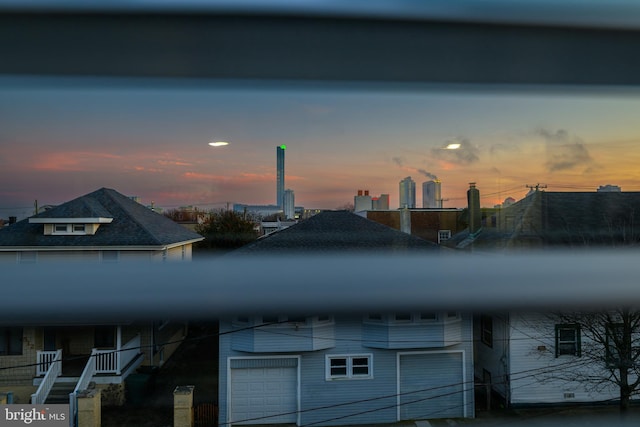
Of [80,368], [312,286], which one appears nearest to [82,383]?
[80,368]

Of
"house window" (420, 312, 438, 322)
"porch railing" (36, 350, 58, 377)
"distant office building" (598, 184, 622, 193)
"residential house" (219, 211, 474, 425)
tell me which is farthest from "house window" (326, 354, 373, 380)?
"distant office building" (598, 184, 622, 193)

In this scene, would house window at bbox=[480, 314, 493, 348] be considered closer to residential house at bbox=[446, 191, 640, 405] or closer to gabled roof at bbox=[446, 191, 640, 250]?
residential house at bbox=[446, 191, 640, 405]

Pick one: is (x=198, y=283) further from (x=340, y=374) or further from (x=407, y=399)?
(x=407, y=399)

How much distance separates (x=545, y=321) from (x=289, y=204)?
1.63ft

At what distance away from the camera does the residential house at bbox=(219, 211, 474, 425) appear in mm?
896

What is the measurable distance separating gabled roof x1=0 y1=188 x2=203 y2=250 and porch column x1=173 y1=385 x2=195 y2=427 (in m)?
0.25

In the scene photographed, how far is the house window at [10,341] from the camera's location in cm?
83

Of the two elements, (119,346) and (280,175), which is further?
(280,175)

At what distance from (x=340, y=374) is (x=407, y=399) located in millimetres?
128

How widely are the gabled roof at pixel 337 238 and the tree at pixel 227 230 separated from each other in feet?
0.07

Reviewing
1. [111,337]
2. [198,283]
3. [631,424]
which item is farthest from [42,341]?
[631,424]

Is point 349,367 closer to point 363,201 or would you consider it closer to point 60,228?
point 363,201

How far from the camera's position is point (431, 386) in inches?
36.6

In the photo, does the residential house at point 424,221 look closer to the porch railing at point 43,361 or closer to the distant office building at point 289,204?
the distant office building at point 289,204
